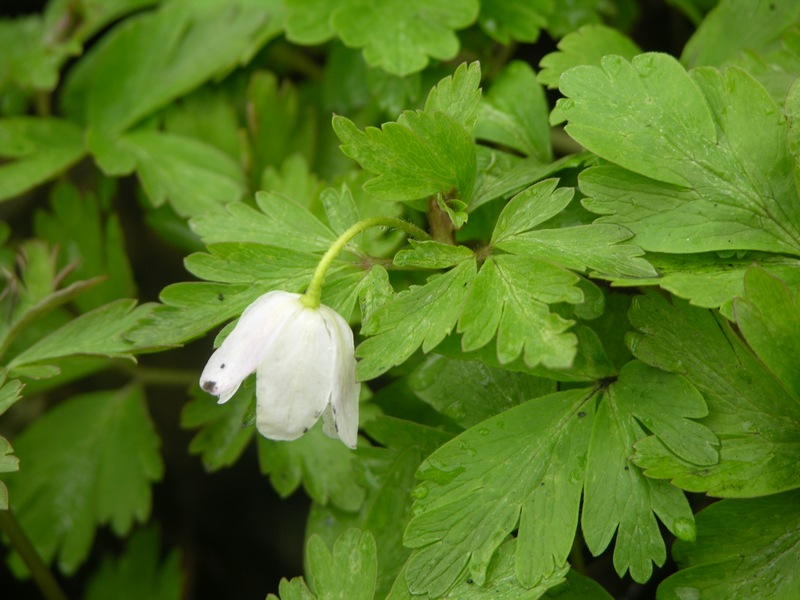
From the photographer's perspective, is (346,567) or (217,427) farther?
(217,427)

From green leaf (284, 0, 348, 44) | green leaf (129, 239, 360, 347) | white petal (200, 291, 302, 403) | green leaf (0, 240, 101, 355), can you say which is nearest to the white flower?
white petal (200, 291, 302, 403)

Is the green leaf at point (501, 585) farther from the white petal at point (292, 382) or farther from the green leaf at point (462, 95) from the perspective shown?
the green leaf at point (462, 95)

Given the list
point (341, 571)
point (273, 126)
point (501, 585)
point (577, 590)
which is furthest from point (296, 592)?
point (273, 126)

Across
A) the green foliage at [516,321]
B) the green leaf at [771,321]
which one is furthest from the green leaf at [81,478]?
the green leaf at [771,321]

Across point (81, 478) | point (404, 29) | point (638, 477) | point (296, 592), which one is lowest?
point (81, 478)

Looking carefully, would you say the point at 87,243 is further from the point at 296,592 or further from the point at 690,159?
the point at 690,159

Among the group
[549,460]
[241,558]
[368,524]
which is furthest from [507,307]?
[241,558]
